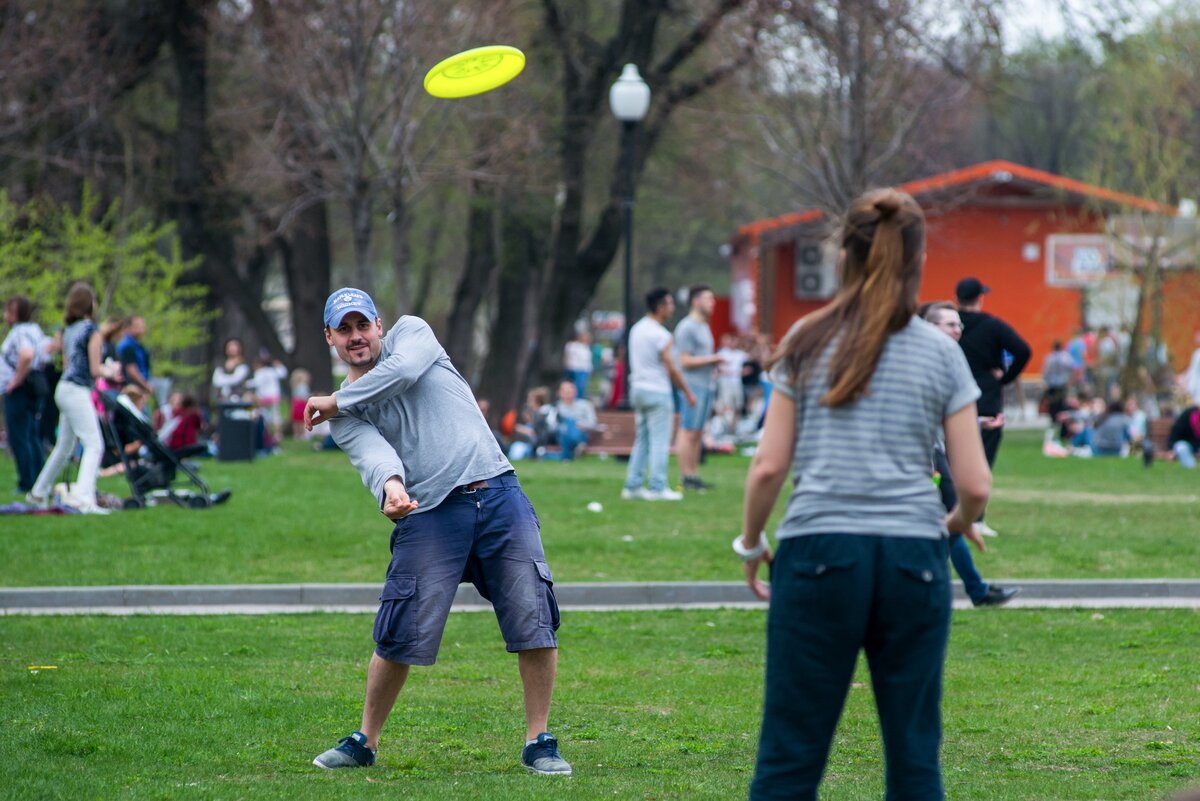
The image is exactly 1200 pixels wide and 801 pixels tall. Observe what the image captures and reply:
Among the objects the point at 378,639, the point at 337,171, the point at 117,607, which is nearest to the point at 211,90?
the point at 337,171

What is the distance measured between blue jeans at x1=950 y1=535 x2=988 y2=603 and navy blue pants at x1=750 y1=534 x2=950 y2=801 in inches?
231

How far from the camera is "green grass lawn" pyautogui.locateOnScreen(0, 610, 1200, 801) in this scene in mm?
5559

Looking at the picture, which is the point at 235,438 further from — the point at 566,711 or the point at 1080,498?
the point at 566,711

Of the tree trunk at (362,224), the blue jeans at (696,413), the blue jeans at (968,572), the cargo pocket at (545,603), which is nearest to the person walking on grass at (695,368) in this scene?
the blue jeans at (696,413)

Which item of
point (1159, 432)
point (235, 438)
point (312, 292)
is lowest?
point (1159, 432)

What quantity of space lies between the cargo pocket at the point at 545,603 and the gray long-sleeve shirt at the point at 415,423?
1.35 feet

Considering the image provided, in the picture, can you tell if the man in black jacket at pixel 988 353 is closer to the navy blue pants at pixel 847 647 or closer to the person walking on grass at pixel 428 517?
the person walking on grass at pixel 428 517

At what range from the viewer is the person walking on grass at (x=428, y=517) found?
18.3ft

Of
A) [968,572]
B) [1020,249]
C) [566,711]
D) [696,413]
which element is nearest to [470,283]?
[1020,249]

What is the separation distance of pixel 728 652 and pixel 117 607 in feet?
13.9

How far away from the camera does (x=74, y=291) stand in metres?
13.7

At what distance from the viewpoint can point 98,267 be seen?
1096 inches

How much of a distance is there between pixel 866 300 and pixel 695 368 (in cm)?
1218

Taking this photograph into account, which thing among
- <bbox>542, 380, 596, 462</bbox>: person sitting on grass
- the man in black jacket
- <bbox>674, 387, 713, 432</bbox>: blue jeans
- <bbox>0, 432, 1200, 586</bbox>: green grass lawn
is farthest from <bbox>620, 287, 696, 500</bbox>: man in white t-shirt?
<bbox>542, 380, 596, 462</bbox>: person sitting on grass
